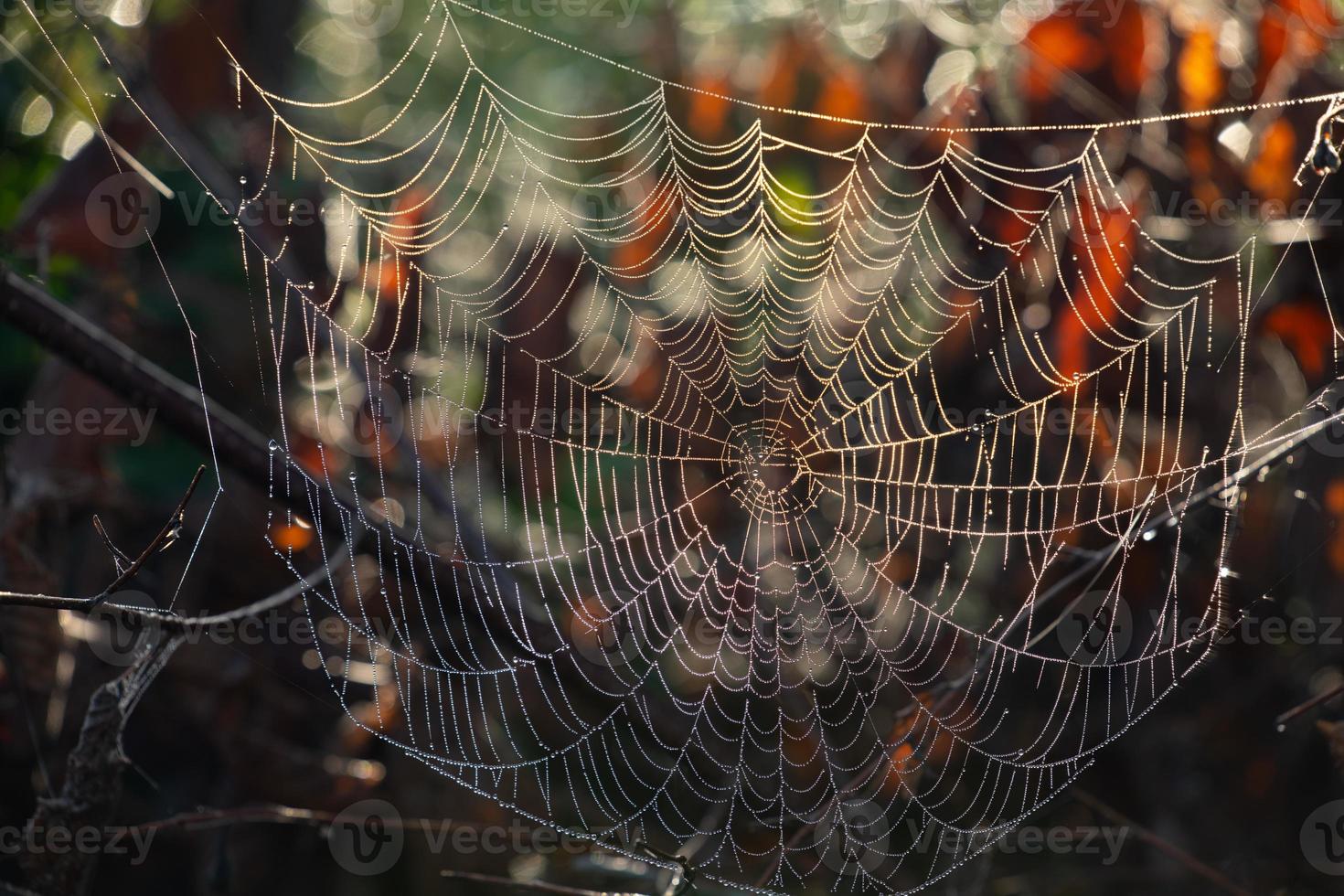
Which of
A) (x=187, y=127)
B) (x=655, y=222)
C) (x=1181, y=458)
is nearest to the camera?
(x=187, y=127)

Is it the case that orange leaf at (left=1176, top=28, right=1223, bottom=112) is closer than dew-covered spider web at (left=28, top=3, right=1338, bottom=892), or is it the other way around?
orange leaf at (left=1176, top=28, right=1223, bottom=112)

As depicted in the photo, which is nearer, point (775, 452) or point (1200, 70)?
point (1200, 70)

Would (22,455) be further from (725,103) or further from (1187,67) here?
(1187,67)

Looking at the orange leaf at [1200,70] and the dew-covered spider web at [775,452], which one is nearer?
the orange leaf at [1200,70]

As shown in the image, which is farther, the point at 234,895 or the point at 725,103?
the point at 725,103

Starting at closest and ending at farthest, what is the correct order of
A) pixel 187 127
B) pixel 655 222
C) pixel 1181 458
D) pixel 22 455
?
pixel 22 455, pixel 187 127, pixel 1181 458, pixel 655 222

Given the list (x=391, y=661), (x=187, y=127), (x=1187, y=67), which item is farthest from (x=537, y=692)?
(x=1187, y=67)

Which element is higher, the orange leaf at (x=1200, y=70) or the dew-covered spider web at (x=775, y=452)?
the orange leaf at (x=1200, y=70)

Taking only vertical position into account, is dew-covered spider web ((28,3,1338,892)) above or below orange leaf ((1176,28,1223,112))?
below
